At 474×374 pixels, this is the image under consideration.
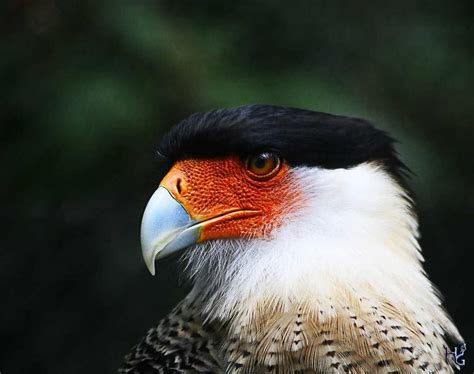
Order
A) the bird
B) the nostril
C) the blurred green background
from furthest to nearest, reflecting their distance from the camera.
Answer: the blurred green background
the nostril
the bird

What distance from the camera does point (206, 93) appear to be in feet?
10.2

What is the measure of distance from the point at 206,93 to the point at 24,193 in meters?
0.81

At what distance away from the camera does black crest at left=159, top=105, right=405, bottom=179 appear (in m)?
2.10

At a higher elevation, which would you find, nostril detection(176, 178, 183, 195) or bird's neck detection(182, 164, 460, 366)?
nostril detection(176, 178, 183, 195)

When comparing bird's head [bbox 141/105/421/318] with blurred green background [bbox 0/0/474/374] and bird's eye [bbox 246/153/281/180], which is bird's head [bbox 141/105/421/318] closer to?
bird's eye [bbox 246/153/281/180]

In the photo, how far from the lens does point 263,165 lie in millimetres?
2162

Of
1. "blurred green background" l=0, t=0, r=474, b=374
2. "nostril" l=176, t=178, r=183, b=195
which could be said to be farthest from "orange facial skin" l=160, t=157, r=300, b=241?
"blurred green background" l=0, t=0, r=474, b=374

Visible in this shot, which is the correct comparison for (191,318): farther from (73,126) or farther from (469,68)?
(469,68)

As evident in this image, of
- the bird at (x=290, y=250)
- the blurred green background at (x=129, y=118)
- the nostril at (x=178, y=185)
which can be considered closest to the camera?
the bird at (x=290, y=250)

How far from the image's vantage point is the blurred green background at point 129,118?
3119 millimetres

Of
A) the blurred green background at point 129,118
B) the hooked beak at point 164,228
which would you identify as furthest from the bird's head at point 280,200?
the blurred green background at point 129,118

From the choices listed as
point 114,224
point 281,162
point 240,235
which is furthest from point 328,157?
point 114,224

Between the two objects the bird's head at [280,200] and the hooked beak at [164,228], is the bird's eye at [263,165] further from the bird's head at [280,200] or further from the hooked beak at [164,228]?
the hooked beak at [164,228]

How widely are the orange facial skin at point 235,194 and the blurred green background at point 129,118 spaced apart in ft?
2.98
